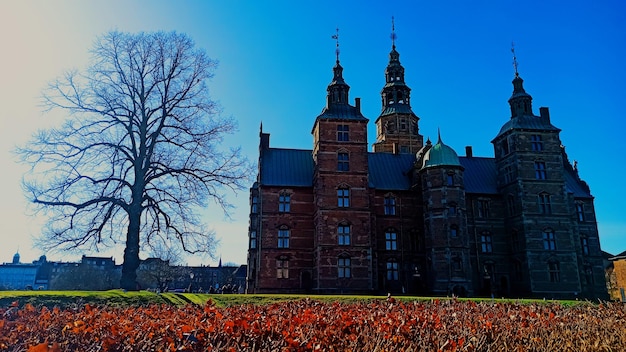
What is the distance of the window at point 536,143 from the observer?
38125mm

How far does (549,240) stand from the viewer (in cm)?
3619

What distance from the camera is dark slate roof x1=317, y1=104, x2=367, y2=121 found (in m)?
36.4

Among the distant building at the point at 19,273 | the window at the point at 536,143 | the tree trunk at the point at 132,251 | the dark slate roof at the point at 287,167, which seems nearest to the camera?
the tree trunk at the point at 132,251

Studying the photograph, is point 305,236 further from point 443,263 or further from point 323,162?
point 443,263

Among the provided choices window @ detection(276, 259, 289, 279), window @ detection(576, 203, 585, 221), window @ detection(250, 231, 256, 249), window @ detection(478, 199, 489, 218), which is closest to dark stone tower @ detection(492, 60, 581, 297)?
window @ detection(478, 199, 489, 218)

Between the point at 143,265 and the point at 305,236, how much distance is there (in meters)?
73.6

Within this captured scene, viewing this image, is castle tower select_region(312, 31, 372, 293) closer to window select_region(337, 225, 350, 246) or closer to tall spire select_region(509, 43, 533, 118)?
window select_region(337, 225, 350, 246)

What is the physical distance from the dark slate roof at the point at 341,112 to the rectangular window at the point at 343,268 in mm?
11720

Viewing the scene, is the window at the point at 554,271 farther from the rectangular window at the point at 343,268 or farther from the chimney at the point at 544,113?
the rectangular window at the point at 343,268

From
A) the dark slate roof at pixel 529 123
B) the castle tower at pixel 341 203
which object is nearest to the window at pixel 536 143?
the dark slate roof at pixel 529 123

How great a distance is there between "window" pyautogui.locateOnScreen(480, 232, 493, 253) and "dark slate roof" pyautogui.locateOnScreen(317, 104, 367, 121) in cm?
1495

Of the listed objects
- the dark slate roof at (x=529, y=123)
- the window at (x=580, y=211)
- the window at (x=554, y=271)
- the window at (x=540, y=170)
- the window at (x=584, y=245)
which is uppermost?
the dark slate roof at (x=529, y=123)

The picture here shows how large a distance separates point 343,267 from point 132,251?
15.8 m

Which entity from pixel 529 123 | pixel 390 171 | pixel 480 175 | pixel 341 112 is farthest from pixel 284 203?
pixel 529 123
